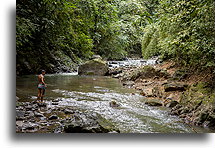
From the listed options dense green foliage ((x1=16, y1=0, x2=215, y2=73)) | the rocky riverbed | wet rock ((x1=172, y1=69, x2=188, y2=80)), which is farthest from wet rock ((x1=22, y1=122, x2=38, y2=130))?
wet rock ((x1=172, y1=69, x2=188, y2=80))

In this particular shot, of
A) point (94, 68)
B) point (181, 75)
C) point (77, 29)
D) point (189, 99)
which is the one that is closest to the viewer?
point (189, 99)

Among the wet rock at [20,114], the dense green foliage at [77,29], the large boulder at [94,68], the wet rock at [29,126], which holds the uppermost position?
the dense green foliage at [77,29]

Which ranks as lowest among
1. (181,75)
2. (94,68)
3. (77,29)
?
(181,75)

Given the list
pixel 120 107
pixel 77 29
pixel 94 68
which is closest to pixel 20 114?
pixel 120 107

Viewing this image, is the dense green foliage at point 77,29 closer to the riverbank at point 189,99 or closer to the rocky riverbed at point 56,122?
the riverbank at point 189,99

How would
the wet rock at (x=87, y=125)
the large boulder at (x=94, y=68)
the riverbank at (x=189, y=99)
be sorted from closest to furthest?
1. the wet rock at (x=87, y=125)
2. the riverbank at (x=189, y=99)
3. the large boulder at (x=94, y=68)

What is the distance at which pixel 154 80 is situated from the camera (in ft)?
25.0

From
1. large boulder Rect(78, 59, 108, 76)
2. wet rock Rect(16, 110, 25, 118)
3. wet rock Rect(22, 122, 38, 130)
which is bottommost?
wet rock Rect(22, 122, 38, 130)

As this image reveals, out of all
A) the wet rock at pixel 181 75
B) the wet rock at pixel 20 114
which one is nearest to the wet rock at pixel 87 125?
the wet rock at pixel 20 114

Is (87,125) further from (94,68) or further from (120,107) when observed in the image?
(94,68)

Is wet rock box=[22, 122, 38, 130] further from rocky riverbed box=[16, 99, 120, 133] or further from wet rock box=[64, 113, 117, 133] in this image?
wet rock box=[64, 113, 117, 133]

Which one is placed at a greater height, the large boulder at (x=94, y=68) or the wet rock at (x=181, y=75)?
the large boulder at (x=94, y=68)

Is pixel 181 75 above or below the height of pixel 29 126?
above
